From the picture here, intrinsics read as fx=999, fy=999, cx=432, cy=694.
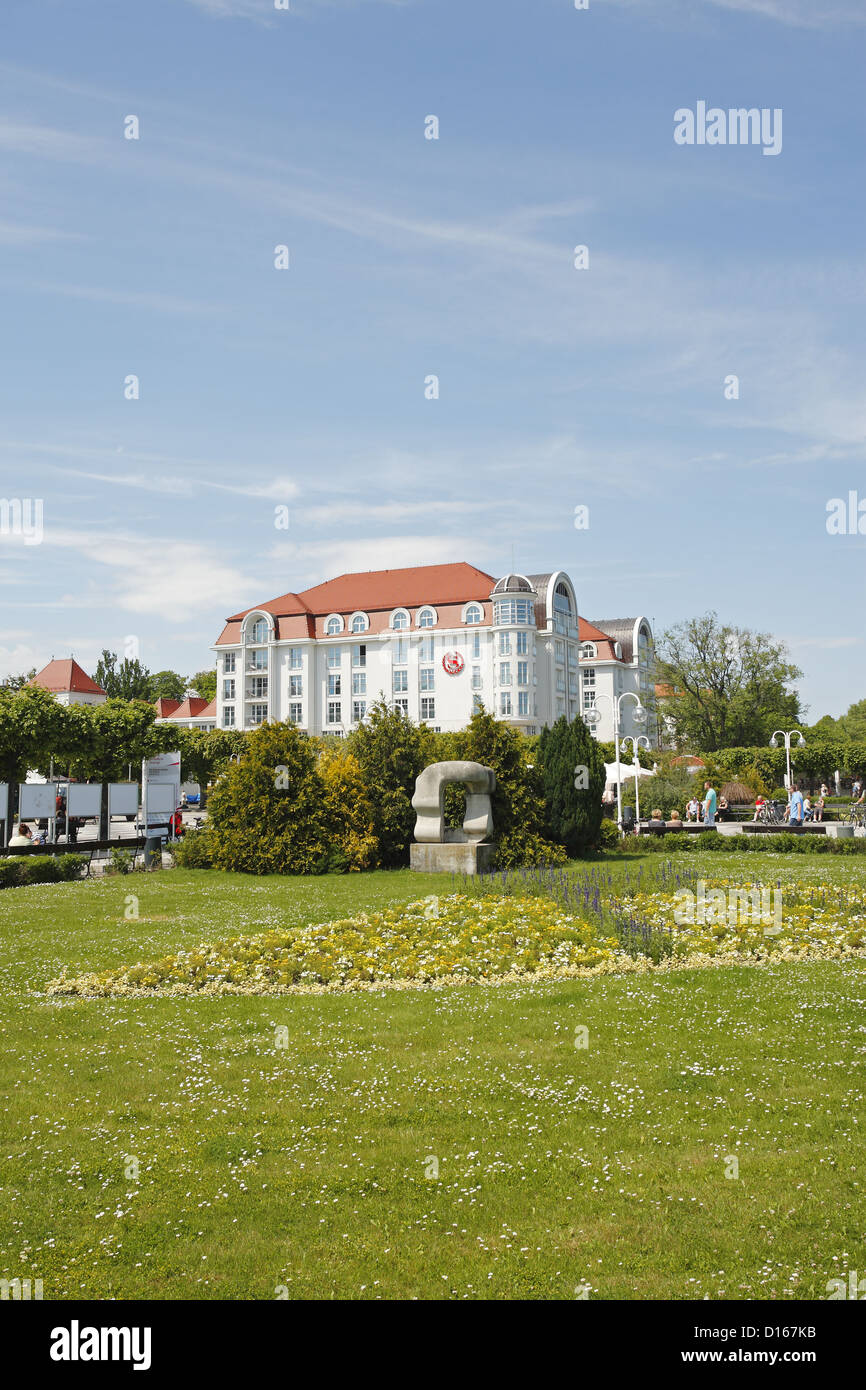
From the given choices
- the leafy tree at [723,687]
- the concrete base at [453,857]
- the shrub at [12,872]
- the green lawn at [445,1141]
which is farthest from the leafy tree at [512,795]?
the leafy tree at [723,687]

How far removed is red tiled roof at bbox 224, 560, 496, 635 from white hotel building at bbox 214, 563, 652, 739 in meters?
0.11

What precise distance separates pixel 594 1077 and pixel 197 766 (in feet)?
153

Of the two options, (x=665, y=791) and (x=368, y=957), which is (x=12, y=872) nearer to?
(x=368, y=957)

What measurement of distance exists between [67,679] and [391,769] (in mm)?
79931

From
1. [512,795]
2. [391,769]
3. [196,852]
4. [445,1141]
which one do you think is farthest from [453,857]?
[445,1141]

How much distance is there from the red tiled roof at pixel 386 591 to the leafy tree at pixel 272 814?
61.9 metres

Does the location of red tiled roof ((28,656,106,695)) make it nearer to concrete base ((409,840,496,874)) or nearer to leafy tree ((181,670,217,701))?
leafy tree ((181,670,217,701))

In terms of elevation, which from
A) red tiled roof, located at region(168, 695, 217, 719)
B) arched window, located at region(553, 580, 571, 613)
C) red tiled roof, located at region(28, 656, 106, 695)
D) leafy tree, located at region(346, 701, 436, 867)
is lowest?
leafy tree, located at region(346, 701, 436, 867)

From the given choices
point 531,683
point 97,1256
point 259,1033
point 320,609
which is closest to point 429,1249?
point 97,1256

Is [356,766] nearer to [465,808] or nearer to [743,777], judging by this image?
[465,808]

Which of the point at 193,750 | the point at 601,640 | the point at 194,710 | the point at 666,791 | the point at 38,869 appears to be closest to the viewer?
the point at 38,869

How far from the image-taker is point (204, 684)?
12644cm

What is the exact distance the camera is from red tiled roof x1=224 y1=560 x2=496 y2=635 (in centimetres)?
8575

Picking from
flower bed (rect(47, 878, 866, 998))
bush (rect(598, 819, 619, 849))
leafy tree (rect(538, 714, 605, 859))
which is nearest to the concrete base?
leafy tree (rect(538, 714, 605, 859))
